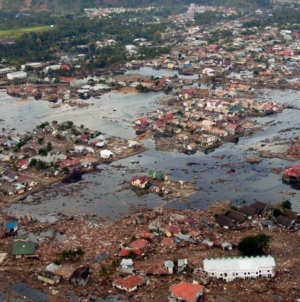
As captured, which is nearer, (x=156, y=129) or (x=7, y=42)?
(x=156, y=129)

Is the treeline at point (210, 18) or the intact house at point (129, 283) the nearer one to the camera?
the intact house at point (129, 283)

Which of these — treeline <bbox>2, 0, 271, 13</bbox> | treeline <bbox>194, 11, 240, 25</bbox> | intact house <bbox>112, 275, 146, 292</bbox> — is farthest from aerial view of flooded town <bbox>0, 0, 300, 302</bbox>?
treeline <bbox>2, 0, 271, 13</bbox>

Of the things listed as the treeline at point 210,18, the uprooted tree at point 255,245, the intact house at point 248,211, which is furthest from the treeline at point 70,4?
the uprooted tree at point 255,245

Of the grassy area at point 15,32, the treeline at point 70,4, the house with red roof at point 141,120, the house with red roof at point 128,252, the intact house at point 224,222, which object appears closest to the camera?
the house with red roof at point 128,252

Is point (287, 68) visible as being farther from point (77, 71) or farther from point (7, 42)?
point (7, 42)

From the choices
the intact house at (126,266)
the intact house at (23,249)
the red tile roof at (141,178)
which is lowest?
the red tile roof at (141,178)

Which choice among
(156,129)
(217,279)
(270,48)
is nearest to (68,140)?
(156,129)

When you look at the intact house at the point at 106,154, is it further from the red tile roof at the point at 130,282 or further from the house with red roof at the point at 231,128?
the red tile roof at the point at 130,282

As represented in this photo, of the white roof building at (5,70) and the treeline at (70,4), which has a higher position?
the white roof building at (5,70)
